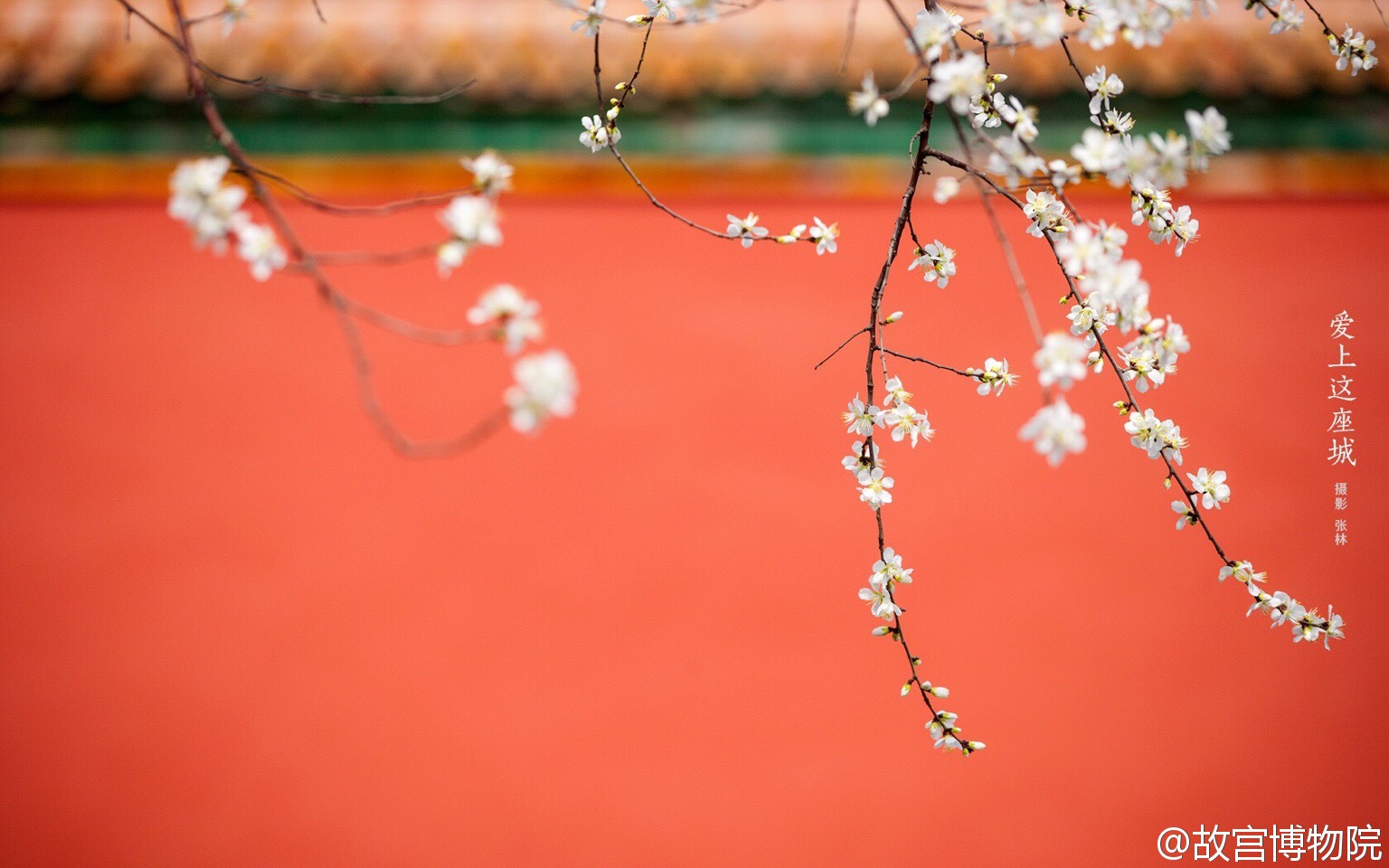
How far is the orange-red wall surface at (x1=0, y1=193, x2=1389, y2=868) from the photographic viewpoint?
2234mm

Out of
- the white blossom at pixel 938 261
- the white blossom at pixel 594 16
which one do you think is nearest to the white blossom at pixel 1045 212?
the white blossom at pixel 938 261

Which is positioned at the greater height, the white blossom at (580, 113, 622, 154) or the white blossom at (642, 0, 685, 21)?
the white blossom at (642, 0, 685, 21)

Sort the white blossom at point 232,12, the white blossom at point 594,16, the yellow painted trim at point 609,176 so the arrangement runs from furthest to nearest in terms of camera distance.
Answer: the yellow painted trim at point 609,176
the white blossom at point 594,16
the white blossom at point 232,12

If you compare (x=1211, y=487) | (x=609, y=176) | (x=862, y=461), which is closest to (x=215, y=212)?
(x=862, y=461)

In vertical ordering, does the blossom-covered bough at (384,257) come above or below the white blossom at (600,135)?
below

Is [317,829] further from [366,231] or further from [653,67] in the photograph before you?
[653,67]

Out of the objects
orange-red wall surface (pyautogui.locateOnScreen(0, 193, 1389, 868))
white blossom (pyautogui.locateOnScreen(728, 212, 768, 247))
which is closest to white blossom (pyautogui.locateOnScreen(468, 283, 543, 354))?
Answer: white blossom (pyautogui.locateOnScreen(728, 212, 768, 247))

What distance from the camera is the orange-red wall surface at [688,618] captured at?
7.33 feet

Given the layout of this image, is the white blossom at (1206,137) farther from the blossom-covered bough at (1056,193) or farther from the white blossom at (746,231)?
the white blossom at (746,231)

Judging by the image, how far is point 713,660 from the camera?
7.38ft

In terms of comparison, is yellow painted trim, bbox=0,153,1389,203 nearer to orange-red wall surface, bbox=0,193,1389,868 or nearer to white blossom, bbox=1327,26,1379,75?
orange-red wall surface, bbox=0,193,1389,868

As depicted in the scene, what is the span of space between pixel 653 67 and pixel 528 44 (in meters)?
0.34

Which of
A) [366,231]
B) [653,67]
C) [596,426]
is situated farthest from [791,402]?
[366,231]

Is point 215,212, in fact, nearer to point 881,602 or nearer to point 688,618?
point 881,602
